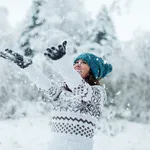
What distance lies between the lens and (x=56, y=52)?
1995 mm

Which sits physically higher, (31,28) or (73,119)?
(31,28)

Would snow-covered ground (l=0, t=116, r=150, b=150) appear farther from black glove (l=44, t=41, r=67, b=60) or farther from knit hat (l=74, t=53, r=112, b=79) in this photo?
black glove (l=44, t=41, r=67, b=60)

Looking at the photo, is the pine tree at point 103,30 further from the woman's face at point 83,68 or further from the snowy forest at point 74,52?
the woman's face at point 83,68

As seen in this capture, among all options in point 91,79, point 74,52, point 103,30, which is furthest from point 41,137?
point 103,30

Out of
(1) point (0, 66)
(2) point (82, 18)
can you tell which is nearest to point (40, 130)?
(1) point (0, 66)

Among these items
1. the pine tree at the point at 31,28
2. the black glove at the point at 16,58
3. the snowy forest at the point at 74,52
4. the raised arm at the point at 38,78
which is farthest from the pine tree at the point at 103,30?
the black glove at the point at 16,58

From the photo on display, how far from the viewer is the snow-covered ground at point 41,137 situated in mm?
7600

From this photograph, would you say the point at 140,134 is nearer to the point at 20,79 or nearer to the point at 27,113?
the point at 27,113

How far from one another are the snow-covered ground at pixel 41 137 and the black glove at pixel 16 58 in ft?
16.0

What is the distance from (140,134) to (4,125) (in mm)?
3178

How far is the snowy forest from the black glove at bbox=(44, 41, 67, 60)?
7.41 meters

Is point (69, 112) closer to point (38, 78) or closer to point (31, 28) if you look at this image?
point (38, 78)

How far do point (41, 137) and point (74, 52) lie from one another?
633 centimetres

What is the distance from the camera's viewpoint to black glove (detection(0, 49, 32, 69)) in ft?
7.67
